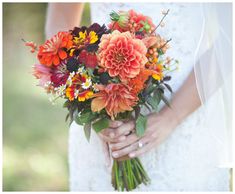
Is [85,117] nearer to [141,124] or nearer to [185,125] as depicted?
[141,124]

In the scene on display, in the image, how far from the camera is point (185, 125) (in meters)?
2.32

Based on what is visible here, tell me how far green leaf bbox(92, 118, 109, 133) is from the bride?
0.08 m

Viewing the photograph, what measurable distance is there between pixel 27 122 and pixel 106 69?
4.07m

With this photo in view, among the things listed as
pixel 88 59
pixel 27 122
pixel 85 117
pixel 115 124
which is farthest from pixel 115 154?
pixel 27 122

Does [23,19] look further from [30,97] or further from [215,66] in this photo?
[215,66]

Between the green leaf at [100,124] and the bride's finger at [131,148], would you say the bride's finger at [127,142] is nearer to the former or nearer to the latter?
the bride's finger at [131,148]

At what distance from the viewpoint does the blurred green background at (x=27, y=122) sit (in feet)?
15.7

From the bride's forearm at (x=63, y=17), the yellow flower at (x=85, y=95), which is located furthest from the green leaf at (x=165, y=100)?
the bride's forearm at (x=63, y=17)

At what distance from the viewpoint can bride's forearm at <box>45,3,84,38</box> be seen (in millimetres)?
2711

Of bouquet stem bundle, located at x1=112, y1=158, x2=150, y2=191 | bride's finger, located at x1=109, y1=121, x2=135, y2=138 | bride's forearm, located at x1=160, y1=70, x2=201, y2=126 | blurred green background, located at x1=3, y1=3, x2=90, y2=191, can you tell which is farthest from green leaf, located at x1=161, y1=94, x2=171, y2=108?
blurred green background, located at x1=3, y1=3, x2=90, y2=191

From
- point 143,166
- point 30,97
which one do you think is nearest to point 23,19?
point 30,97

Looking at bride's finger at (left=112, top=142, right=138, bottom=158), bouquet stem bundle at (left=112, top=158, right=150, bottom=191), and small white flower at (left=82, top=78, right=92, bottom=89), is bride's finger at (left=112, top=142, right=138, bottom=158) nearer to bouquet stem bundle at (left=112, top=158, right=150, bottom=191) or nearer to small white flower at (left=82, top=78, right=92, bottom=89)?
bouquet stem bundle at (left=112, top=158, right=150, bottom=191)

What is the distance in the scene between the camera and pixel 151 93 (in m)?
2.07

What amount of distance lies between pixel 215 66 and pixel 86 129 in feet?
1.96
